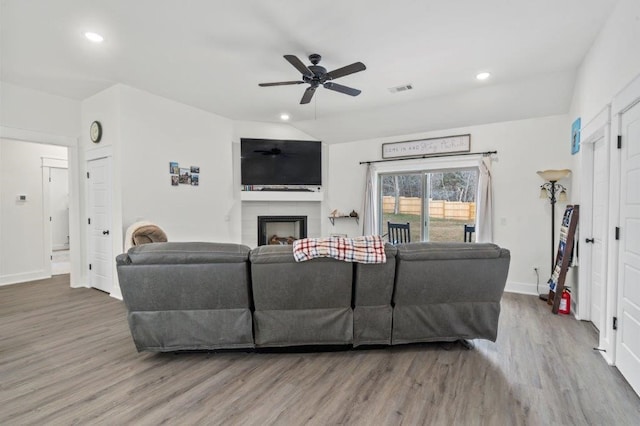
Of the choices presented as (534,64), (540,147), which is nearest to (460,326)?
(534,64)

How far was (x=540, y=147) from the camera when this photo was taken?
177 inches

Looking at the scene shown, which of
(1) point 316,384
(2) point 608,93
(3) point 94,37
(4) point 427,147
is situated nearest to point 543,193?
(4) point 427,147

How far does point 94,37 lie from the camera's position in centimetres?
298

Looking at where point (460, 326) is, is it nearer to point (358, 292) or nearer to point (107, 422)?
point (358, 292)

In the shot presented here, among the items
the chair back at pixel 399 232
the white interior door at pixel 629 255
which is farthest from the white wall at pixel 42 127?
the white interior door at pixel 629 255

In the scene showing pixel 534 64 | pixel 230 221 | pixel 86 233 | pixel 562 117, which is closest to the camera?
pixel 534 64

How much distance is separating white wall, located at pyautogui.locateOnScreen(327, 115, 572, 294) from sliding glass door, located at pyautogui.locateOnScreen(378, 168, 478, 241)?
0.47 metres

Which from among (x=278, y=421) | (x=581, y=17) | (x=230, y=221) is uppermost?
(x=581, y=17)

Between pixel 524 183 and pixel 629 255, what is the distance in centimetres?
270

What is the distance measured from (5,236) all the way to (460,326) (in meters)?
6.75

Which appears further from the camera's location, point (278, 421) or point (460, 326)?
point (460, 326)

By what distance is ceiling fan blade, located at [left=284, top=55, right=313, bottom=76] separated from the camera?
2.87 metres

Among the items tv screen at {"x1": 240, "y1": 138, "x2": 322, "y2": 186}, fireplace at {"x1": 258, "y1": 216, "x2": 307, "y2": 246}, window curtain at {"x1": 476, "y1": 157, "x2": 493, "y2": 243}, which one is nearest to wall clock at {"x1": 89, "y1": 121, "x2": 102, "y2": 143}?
tv screen at {"x1": 240, "y1": 138, "x2": 322, "y2": 186}

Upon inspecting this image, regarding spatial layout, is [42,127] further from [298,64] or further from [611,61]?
[611,61]
